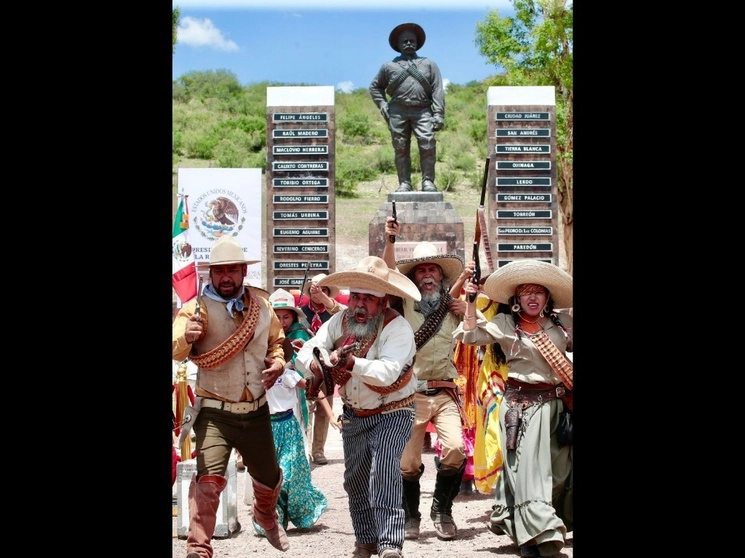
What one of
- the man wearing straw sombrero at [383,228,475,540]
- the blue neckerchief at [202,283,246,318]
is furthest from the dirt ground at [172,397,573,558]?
the blue neckerchief at [202,283,246,318]

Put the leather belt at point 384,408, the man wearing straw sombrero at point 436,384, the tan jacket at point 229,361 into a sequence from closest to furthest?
the tan jacket at point 229,361 < the leather belt at point 384,408 < the man wearing straw sombrero at point 436,384

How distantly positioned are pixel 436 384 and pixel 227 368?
6.95ft

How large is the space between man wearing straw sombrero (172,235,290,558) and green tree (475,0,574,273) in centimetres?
2248

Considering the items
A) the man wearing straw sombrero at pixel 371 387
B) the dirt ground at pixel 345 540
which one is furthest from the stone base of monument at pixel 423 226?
the man wearing straw sombrero at pixel 371 387

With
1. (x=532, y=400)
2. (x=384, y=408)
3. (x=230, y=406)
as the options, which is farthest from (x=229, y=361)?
(x=532, y=400)

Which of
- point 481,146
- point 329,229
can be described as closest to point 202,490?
point 329,229

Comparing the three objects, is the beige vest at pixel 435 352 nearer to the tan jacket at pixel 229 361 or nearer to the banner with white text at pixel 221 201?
the tan jacket at pixel 229 361

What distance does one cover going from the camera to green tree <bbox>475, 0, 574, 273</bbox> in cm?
2983

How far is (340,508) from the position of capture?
10242mm

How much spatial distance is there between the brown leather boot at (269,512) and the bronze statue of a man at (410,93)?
12.4m

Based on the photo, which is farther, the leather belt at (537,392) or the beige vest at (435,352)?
the beige vest at (435,352)

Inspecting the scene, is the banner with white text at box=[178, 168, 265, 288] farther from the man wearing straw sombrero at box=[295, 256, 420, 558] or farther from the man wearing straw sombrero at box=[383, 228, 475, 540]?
the man wearing straw sombrero at box=[295, 256, 420, 558]

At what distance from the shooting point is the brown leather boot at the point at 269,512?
8.07 metres

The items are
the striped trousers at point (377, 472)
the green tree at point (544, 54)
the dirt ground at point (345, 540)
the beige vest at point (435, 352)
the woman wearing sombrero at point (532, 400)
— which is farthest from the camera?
the green tree at point (544, 54)
